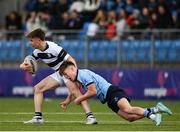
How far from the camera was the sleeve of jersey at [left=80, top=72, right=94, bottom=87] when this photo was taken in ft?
50.5

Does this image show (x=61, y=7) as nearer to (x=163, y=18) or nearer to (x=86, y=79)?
(x=163, y=18)

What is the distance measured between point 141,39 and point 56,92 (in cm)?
398

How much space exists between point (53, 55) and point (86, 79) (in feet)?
5.17

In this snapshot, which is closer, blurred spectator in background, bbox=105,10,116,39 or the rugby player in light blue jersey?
the rugby player in light blue jersey

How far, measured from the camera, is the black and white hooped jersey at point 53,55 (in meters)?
16.7

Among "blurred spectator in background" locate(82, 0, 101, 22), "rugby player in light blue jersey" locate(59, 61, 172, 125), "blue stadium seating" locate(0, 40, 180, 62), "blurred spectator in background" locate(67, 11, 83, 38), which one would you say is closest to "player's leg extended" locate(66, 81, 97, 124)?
"rugby player in light blue jersey" locate(59, 61, 172, 125)

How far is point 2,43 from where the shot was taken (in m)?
29.5

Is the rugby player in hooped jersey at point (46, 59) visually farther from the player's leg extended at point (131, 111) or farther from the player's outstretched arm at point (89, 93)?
the player's leg extended at point (131, 111)

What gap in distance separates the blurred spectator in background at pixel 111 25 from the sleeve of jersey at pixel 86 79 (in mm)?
12544

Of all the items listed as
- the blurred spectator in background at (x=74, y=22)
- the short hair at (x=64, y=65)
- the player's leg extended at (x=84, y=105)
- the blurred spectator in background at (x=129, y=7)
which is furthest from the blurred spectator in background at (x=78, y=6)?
the short hair at (x=64, y=65)

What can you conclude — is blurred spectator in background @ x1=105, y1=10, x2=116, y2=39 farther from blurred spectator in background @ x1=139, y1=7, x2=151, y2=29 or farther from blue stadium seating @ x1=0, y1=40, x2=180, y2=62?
blurred spectator in background @ x1=139, y1=7, x2=151, y2=29

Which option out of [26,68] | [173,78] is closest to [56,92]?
[173,78]

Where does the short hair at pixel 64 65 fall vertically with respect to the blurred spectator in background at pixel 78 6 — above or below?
above

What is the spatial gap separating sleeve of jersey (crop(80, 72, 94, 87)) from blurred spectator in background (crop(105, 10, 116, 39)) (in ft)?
41.2
